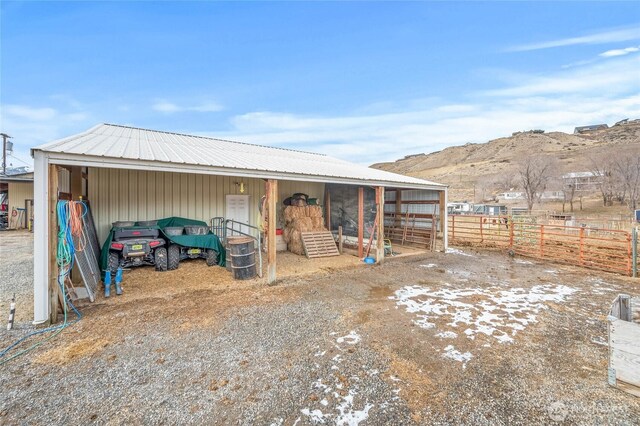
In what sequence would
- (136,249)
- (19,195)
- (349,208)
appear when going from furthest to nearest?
(19,195), (349,208), (136,249)

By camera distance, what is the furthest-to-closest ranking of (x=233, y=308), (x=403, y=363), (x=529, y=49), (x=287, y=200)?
(x=529, y=49), (x=287, y=200), (x=233, y=308), (x=403, y=363)

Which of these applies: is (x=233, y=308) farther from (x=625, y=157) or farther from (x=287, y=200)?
(x=625, y=157)

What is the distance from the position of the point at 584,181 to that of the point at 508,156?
35.7 m

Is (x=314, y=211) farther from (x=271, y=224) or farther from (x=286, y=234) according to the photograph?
(x=271, y=224)

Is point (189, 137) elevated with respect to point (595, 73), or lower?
lower

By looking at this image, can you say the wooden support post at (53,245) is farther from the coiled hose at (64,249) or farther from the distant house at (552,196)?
the distant house at (552,196)

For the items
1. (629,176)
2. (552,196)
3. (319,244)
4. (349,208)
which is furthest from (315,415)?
(552,196)

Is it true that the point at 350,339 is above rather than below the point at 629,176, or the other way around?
below

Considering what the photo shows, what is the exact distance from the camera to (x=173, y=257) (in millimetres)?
6883

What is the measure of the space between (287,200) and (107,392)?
783 cm

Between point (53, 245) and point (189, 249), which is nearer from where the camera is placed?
point (53, 245)

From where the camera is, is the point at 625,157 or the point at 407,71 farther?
the point at 625,157

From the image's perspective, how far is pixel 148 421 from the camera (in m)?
2.09

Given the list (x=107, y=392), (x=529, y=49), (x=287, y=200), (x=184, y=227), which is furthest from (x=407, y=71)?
(x=107, y=392)
